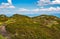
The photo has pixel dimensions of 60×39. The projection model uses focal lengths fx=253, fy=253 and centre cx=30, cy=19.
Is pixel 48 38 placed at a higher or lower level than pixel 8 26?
lower

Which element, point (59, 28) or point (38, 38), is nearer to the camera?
point (38, 38)

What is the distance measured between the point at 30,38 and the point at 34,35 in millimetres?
4989

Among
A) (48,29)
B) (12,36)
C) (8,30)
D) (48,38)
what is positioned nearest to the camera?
(12,36)

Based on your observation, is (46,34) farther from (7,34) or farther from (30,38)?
(7,34)

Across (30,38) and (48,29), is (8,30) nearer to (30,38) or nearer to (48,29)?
(30,38)

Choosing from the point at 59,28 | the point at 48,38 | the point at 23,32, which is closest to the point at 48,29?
the point at 59,28

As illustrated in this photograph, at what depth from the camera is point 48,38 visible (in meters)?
99.4

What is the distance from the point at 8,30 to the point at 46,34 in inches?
683

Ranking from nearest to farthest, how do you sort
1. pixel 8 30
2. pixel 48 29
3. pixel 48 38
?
1. pixel 8 30
2. pixel 48 38
3. pixel 48 29

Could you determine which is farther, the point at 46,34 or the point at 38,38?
the point at 46,34

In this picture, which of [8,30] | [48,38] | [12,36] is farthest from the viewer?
[48,38]

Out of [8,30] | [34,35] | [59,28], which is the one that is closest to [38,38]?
[34,35]

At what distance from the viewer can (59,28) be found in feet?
367

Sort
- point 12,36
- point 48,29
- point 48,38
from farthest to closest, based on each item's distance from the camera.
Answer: point 48,29 < point 48,38 < point 12,36
